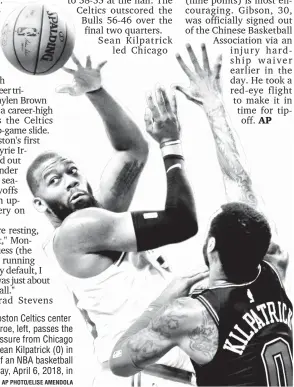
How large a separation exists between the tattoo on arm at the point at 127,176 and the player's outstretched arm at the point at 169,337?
2.34 feet

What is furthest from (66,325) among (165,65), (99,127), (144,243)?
(165,65)

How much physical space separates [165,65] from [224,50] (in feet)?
1.24

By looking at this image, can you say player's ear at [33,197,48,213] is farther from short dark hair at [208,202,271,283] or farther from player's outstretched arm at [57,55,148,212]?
short dark hair at [208,202,271,283]

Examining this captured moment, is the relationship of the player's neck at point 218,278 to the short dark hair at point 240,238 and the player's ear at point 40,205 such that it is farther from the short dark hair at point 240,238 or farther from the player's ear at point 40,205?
the player's ear at point 40,205

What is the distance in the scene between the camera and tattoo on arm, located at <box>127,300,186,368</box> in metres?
3.96

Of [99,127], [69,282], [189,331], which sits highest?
[99,127]

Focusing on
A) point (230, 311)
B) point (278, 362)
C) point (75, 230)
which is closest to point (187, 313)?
point (230, 311)

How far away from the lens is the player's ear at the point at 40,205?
13.9ft

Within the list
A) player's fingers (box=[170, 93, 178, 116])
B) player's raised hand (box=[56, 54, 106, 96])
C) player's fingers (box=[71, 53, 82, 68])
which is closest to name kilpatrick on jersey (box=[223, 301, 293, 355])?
player's fingers (box=[170, 93, 178, 116])

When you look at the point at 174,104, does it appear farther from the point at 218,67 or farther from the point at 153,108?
the point at 218,67

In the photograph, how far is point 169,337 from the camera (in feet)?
13.0

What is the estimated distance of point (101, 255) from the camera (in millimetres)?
4102

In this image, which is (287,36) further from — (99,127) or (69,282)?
(69,282)

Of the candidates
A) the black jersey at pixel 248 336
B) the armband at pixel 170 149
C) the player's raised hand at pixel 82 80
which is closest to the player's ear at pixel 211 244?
the black jersey at pixel 248 336
